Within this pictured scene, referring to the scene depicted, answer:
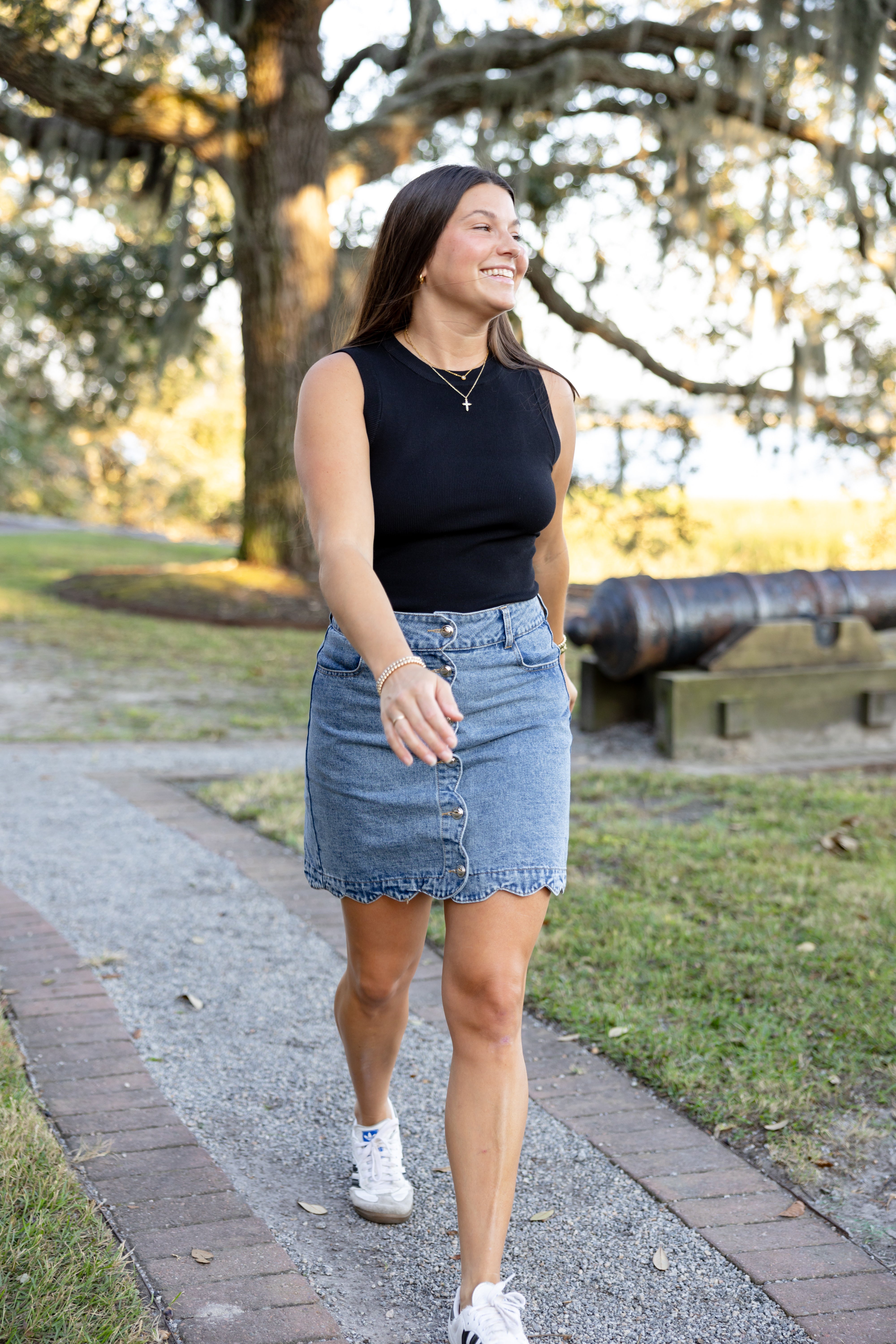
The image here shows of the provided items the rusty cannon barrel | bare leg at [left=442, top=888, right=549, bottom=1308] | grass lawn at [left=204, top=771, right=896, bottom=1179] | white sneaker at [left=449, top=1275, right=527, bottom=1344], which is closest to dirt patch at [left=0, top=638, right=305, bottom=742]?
grass lawn at [left=204, top=771, right=896, bottom=1179]

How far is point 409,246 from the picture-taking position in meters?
2.17

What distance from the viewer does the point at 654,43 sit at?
41.5 ft

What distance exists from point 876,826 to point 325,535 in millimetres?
3900

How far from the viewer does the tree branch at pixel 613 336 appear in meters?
14.4

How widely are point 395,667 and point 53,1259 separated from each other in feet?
3.70

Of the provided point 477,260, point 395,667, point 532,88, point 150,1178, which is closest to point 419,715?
point 395,667

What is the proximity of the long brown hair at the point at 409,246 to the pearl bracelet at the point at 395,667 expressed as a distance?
662 mm

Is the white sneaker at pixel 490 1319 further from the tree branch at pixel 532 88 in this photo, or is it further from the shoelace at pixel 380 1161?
the tree branch at pixel 532 88

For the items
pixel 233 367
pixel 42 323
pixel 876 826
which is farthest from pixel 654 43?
pixel 233 367

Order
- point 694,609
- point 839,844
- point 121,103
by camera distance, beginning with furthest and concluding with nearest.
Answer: point 121,103
point 694,609
point 839,844

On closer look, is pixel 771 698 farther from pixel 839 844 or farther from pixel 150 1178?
pixel 150 1178

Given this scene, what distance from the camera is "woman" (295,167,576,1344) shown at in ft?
6.46

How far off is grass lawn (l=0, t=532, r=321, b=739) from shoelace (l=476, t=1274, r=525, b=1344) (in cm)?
551

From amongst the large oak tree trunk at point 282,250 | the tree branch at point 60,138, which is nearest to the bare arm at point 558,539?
the large oak tree trunk at point 282,250
